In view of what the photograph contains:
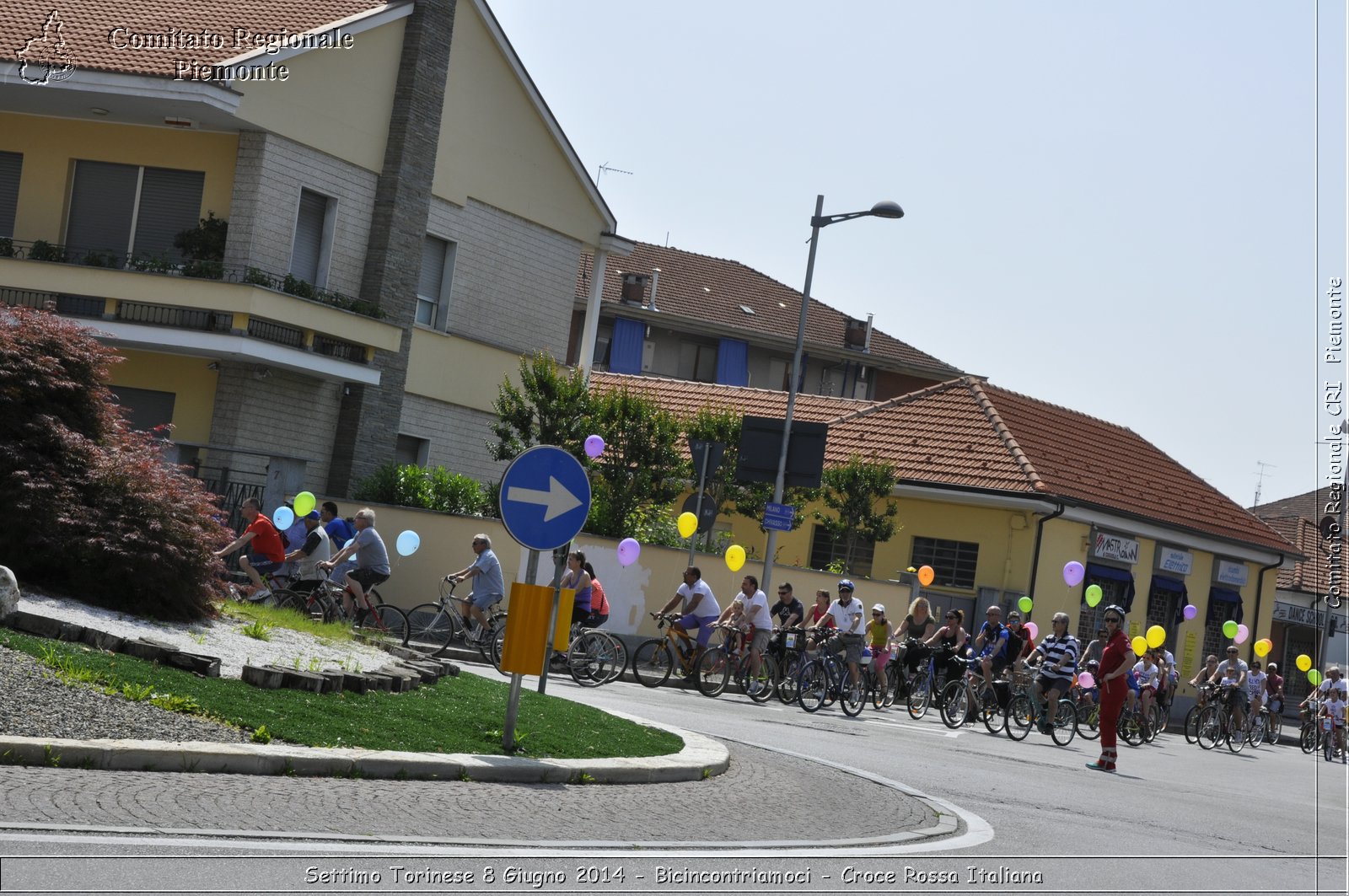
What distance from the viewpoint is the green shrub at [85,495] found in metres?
12.6

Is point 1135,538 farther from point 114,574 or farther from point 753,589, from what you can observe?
point 114,574

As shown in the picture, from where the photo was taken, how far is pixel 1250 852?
11.4 m

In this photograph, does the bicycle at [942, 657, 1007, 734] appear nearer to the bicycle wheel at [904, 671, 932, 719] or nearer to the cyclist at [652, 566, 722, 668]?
the bicycle wheel at [904, 671, 932, 719]

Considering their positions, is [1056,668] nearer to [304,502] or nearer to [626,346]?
[304,502]

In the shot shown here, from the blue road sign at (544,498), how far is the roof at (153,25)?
15.6 m

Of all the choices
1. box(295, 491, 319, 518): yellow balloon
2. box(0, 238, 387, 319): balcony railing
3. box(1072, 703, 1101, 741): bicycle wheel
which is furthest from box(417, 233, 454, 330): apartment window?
box(1072, 703, 1101, 741): bicycle wheel

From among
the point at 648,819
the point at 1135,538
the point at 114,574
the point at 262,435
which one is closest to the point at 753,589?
the point at 262,435

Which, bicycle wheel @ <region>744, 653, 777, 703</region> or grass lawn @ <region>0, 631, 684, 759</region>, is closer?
grass lawn @ <region>0, 631, 684, 759</region>

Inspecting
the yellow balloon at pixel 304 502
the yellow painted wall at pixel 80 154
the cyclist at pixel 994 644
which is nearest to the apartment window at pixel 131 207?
the yellow painted wall at pixel 80 154

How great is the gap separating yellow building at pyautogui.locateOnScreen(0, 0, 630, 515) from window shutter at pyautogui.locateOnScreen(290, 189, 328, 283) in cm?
4

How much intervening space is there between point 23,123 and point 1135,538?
26618 mm

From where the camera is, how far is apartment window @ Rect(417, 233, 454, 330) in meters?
28.9

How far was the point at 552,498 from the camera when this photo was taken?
442 inches

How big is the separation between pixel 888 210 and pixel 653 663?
9.12 meters
